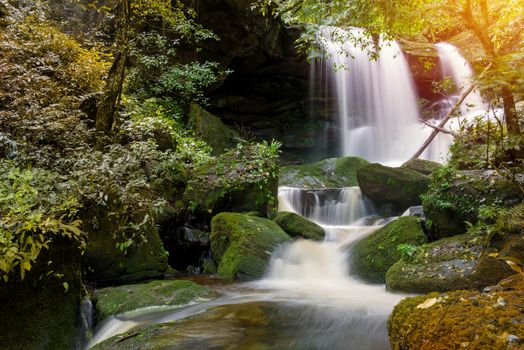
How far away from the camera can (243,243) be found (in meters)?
7.05

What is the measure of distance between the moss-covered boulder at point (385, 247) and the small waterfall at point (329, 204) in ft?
11.9

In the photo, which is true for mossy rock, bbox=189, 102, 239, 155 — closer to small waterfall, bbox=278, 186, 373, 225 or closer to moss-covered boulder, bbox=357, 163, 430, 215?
small waterfall, bbox=278, 186, 373, 225

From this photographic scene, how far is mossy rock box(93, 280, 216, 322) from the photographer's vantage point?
4.72m

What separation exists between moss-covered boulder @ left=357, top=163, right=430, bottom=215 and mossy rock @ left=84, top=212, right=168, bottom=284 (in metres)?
6.12

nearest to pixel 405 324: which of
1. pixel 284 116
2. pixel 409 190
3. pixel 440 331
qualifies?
pixel 440 331

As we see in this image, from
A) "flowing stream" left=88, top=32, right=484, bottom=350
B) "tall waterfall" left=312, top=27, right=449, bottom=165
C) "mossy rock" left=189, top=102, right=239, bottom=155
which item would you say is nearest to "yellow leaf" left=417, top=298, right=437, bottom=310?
"flowing stream" left=88, top=32, right=484, bottom=350

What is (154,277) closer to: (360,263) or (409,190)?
(360,263)

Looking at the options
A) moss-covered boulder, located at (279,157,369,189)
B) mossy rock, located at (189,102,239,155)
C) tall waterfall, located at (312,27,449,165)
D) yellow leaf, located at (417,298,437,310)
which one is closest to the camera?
yellow leaf, located at (417,298,437,310)

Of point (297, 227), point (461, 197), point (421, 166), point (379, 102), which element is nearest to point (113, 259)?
point (297, 227)

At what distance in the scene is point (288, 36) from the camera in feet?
49.3

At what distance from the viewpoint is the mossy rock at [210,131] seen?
42.2ft

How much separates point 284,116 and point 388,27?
13446mm

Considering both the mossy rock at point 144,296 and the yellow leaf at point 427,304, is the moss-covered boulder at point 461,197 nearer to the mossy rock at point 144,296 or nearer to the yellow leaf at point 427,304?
the mossy rock at point 144,296

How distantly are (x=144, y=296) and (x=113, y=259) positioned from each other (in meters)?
1.17
